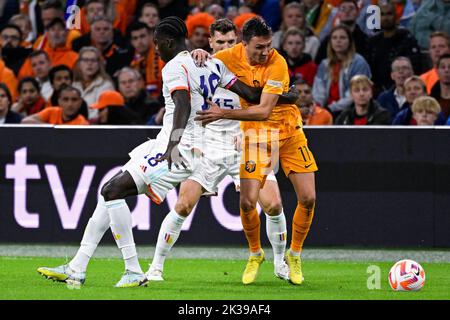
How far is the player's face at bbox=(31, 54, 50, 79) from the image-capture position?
51.1 ft

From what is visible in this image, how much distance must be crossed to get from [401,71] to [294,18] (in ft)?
6.23

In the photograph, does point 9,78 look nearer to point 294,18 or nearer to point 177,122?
point 294,18

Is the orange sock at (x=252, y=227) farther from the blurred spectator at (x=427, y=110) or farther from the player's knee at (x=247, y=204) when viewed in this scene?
the blurred spectator at (x=427, y=110)

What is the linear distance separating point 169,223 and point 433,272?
2.64 metres

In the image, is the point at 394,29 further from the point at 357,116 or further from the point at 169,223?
the point at 169,223

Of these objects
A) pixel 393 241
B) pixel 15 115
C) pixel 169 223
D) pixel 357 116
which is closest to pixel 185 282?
pixel 169 223

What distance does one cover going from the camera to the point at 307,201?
963 centimetres

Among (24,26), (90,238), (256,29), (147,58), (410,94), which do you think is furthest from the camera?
(24,26)

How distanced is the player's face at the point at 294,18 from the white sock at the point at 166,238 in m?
5.97

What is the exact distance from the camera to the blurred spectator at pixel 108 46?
15633 millimetres

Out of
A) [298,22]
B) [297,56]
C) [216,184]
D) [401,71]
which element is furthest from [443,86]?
[216,184]

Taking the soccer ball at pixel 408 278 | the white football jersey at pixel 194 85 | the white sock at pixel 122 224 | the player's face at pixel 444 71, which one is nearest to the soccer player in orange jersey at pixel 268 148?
the white football jersey at pixel 194 85

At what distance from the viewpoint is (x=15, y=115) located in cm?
1433

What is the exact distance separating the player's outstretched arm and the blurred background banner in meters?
4.09
